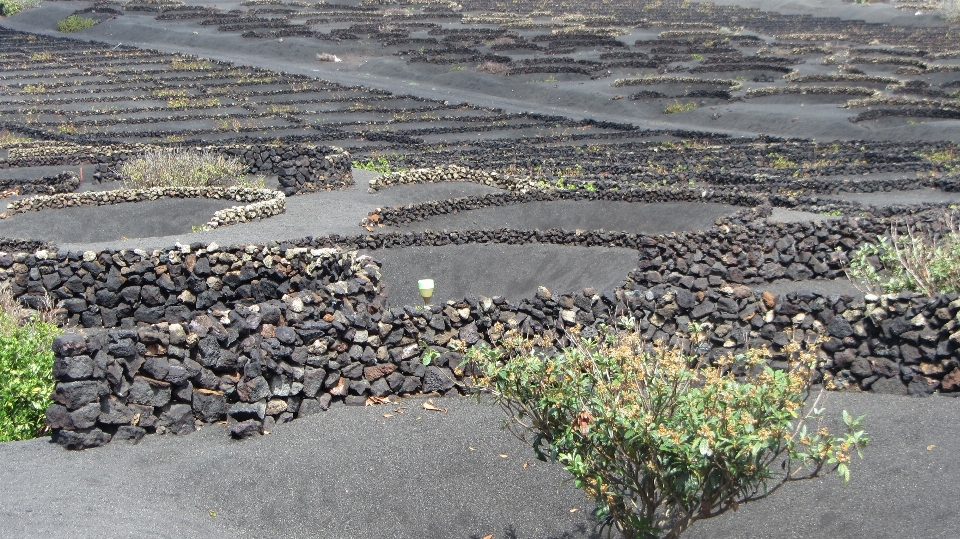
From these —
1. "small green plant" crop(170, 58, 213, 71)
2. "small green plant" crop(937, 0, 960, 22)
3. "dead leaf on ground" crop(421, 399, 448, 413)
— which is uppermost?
"dead leaf on ground" crop(421, 399, 448, 413)

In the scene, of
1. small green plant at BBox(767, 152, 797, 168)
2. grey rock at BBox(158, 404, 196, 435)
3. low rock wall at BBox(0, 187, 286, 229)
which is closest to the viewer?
grey rock at BBox(158, 404, 196, 435)

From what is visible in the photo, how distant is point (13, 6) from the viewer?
82.4 metres

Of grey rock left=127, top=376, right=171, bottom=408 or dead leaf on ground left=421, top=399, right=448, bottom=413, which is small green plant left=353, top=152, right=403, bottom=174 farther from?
grey rock left=127, top=376, right=171, bottom=408

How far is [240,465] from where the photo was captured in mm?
8969

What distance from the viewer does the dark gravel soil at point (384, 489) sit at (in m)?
7.69

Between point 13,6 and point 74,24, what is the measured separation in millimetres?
9701

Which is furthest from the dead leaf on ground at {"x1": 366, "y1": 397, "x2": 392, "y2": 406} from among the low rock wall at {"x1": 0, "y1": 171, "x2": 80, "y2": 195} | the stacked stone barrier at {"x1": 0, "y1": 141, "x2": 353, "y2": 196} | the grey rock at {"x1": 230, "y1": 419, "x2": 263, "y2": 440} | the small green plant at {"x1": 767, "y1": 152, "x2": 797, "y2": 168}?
the small green plant at {"x1": 767, "y1": 152, "x2": 797, "y2": 168}

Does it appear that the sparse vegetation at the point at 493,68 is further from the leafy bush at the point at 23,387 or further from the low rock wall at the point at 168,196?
the leafy bush at the point at 23,387

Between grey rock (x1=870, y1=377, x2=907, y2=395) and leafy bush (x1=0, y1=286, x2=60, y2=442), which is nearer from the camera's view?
leafy bush (x1=0, y1=286, x2=60, y2=442)

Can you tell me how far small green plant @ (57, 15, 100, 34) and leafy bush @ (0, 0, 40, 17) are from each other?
299 inches

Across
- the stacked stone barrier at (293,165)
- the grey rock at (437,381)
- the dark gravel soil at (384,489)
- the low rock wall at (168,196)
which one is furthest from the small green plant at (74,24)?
the dark gravel soil at (384,489)

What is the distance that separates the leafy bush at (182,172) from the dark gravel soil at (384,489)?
66.9 ft

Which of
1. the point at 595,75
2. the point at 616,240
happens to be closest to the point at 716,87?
the point at 595,75

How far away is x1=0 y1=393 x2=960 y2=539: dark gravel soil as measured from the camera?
25.2ft
